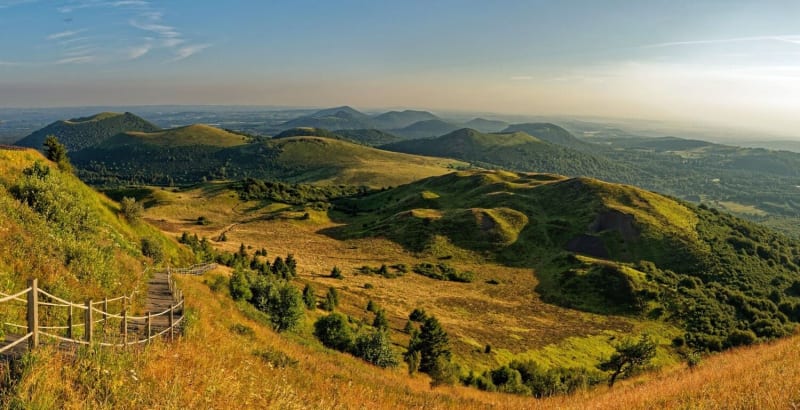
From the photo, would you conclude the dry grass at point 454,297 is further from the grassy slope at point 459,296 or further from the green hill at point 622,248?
the green hill at point 622,248

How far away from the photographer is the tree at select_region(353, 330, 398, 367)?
85.8 feet

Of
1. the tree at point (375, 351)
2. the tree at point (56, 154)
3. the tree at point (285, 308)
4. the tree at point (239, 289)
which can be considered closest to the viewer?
the tree at point (375, 351)

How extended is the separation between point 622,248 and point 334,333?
74.8 metres

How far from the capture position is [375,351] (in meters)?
26.7

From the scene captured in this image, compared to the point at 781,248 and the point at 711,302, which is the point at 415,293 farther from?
the point at 781,248

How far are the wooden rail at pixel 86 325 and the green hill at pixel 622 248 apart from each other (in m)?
59.9

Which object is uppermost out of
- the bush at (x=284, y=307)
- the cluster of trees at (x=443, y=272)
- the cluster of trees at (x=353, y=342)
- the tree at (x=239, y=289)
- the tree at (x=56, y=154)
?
the tree at (x=56, y=154)

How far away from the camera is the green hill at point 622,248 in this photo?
62.2 metres

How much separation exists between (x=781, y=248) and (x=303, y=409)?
118828 millimetres

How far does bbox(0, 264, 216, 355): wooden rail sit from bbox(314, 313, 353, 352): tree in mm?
12702

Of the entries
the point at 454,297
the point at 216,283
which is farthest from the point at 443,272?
the point at 216,283

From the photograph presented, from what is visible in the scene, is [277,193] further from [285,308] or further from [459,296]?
[285,308]

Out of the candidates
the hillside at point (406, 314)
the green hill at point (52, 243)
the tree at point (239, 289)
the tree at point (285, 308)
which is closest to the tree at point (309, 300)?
the hillside at point (406, 314)

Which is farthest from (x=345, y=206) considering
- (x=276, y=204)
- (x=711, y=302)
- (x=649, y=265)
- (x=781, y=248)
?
(x=781, y=248)
